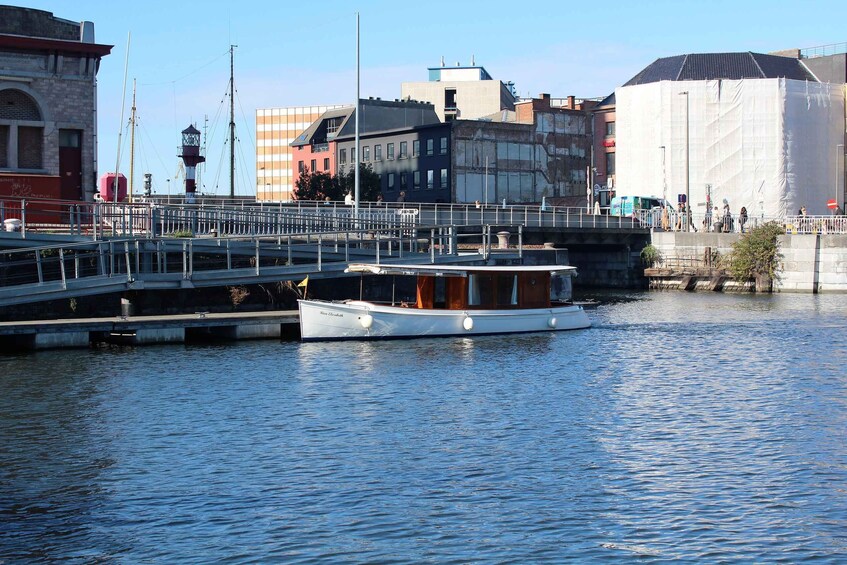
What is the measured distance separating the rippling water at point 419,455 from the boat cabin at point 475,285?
11.6ft

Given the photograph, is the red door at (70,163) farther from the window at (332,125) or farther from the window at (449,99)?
the window at (449,99)

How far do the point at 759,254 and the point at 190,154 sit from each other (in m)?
35.2

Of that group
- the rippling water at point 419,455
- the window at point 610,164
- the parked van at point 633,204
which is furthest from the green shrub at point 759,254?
the window at point 610,164

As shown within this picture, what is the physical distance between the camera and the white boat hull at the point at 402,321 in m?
39.8

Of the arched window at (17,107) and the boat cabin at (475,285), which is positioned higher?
the arched window at (17,107)

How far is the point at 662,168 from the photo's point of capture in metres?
90.8

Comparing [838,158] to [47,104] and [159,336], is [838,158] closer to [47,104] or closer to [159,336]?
[47,104]

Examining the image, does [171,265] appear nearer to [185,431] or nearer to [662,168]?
[185,431]

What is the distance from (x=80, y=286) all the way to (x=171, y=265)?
20.0ft

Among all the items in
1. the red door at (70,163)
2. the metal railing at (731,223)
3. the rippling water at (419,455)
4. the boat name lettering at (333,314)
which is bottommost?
the rippling water at (419,455)

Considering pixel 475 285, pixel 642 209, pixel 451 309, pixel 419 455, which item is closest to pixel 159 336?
pixel 451 309

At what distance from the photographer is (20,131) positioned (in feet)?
166

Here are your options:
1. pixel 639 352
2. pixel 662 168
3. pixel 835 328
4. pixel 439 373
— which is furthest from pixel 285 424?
pixel 662 168

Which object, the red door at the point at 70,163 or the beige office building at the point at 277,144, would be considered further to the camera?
the beige office building at the point at 277,144
